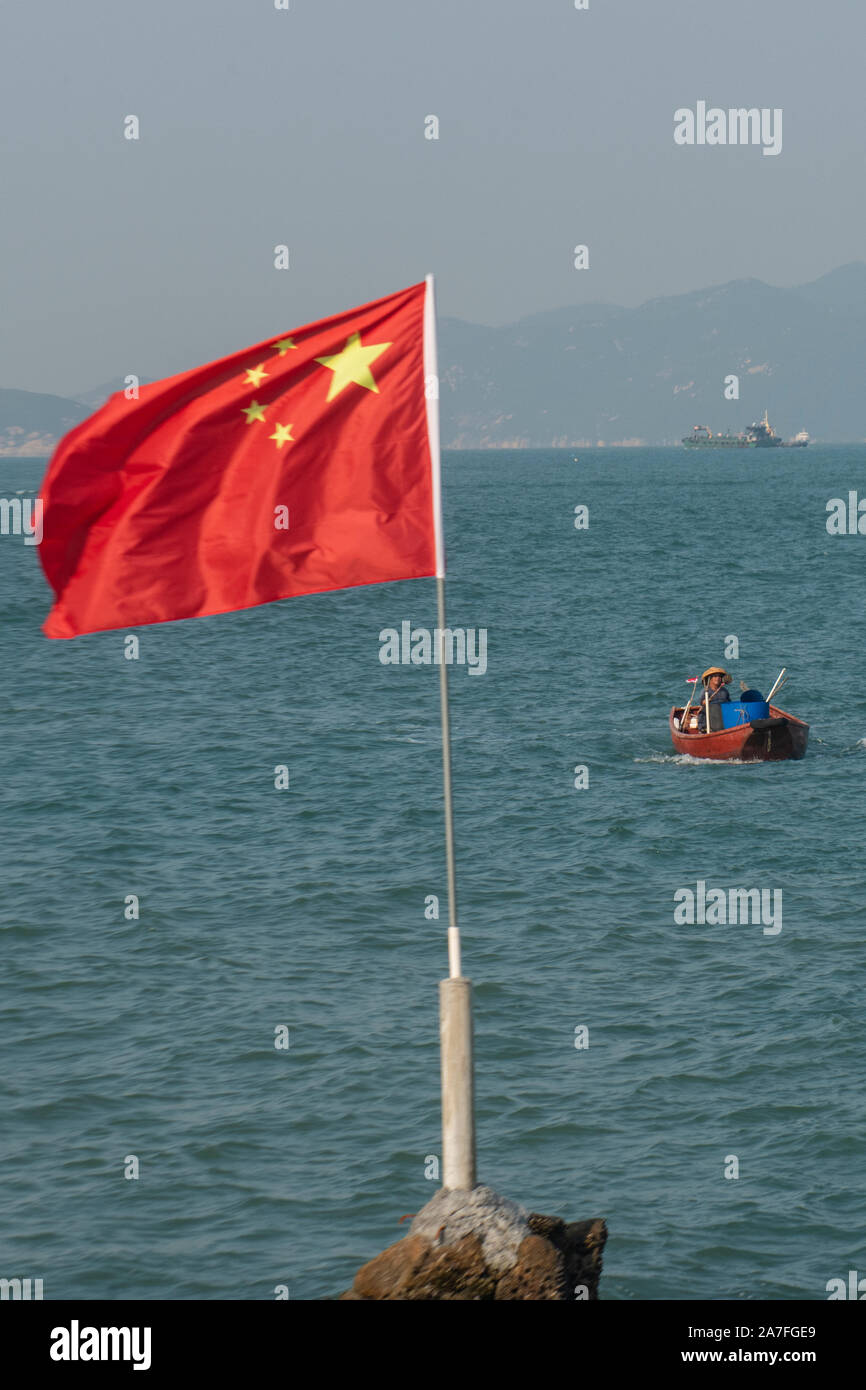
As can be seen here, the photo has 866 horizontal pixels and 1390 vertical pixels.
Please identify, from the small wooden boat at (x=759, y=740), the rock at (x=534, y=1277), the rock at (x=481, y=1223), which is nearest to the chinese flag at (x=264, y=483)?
the rock at (x=481, y=1223)

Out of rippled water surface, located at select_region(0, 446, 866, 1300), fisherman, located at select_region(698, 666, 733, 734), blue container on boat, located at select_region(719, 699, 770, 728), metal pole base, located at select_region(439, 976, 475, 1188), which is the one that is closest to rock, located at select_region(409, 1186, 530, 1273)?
metal pole base, located at select_region(439, 976, 475, 1188)

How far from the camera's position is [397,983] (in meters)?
25.5

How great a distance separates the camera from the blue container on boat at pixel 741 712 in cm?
4166

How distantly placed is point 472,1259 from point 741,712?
3072 cm

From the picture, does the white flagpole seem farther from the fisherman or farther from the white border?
the fisherman

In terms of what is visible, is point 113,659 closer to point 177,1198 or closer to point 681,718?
point 681,718

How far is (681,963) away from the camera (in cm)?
2595

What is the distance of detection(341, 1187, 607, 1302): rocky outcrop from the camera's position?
12.4 m

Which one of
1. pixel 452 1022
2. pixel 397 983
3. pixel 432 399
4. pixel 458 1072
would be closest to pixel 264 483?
pixel 432 399

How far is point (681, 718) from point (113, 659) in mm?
25821

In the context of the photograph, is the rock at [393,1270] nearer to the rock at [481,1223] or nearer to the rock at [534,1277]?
the rock at [481,1223]

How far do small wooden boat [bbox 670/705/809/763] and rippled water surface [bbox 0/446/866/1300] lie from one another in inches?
33.8

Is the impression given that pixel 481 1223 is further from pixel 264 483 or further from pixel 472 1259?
pixel 264 483

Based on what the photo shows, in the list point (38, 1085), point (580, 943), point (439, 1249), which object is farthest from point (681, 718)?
point (439, 1249)
